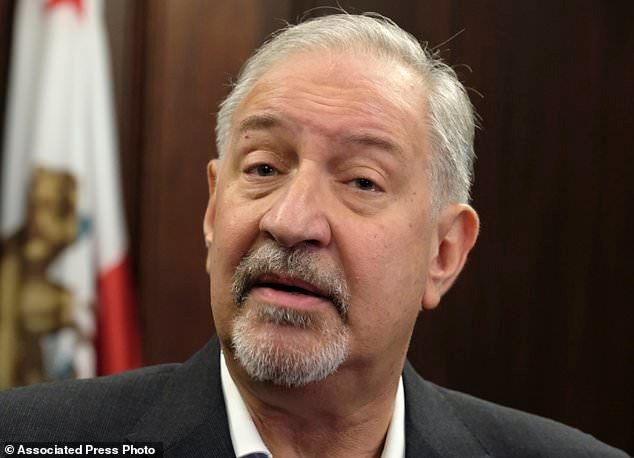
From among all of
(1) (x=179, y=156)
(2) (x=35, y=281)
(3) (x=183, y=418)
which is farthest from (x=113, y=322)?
(3) (x=183, y=418)

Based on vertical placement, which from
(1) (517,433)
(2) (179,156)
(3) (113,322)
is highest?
(2) (179,156)

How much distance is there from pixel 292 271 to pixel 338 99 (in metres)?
0.35

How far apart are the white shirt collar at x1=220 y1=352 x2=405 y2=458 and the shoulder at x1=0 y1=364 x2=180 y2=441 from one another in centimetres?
13

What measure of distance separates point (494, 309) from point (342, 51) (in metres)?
1.79

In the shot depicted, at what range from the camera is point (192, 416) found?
175 cm

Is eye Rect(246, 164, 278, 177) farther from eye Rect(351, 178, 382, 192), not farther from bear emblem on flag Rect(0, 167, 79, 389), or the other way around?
bear emblem on flag Rect(0, 167, 79, 389)

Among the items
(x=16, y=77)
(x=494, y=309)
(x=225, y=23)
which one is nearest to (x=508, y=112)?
(x=494, y=309)

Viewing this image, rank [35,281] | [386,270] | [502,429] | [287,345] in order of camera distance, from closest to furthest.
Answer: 1. [287,345]
2. [386,270]
3. [502,429]
4. [35,281]

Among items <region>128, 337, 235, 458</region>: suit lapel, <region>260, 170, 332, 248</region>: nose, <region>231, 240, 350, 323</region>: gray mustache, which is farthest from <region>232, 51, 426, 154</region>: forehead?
<region>128, 337, 235, 458</region>: suit lapel

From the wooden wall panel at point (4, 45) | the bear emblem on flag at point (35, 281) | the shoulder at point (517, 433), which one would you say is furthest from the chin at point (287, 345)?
the wooden wall panel at point (4, 45)

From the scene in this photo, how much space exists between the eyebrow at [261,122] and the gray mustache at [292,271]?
242 millimetres

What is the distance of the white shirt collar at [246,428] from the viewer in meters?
1.73

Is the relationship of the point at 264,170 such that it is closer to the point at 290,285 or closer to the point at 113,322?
the point at 290,285

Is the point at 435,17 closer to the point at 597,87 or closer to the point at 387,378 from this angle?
the point at 597,87
